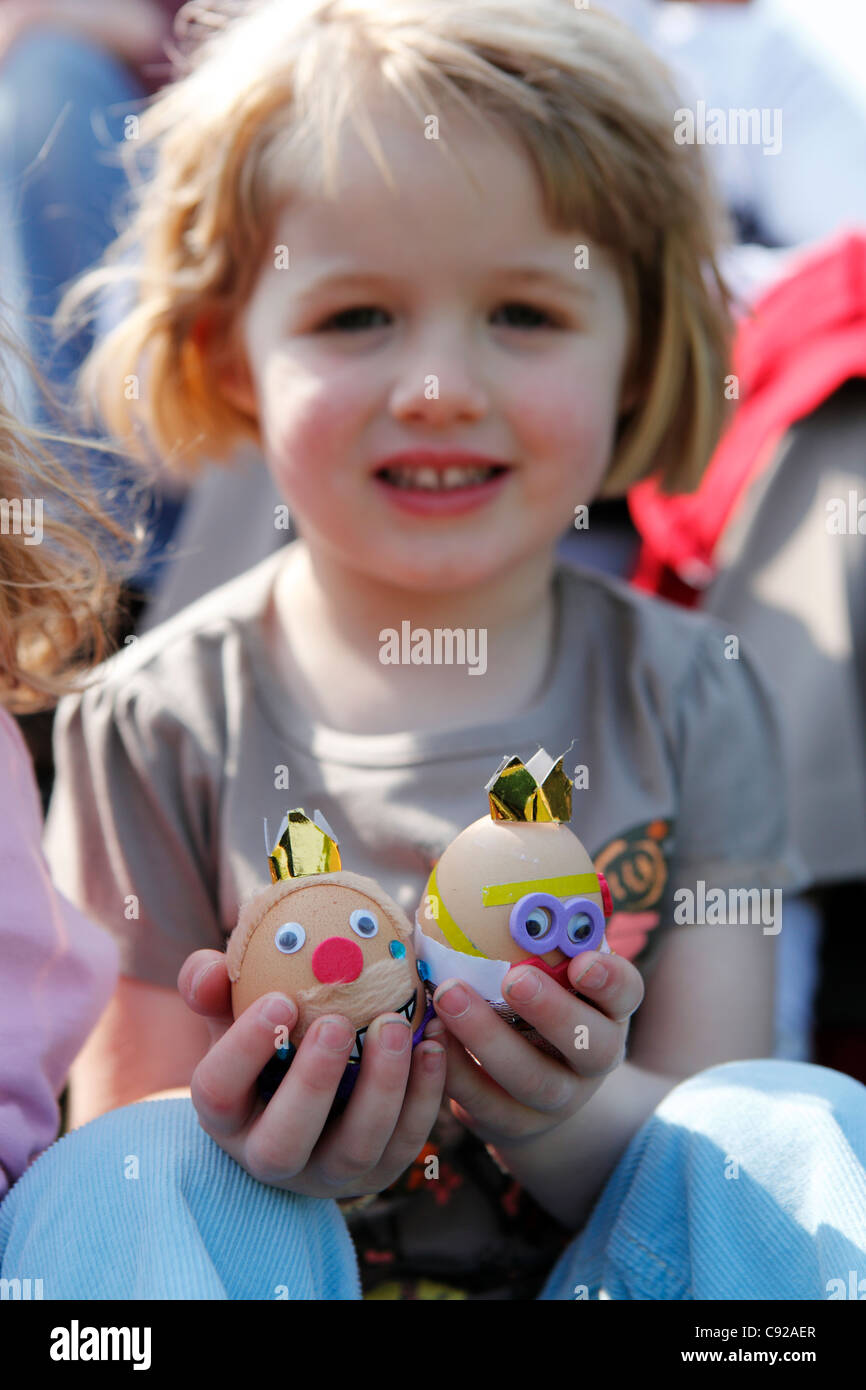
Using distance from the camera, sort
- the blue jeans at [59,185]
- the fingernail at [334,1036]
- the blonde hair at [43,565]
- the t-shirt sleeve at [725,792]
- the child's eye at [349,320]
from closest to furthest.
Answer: the fingernail at [334,1036] → the blonde hair at [43,565] → the child's eye at [349,320] → the t-shirt sleeve at [725,792] → the blue jeans at [59,185]

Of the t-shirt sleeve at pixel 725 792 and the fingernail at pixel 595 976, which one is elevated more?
the t-shirt sleeve at pixel 725 792

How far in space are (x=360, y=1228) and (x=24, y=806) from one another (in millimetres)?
525

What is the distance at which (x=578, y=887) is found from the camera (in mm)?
937

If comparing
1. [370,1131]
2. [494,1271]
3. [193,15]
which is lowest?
[494,1271]

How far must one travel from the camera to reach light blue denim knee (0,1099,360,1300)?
84cm

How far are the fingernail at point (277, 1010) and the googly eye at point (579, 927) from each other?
0.20 metres

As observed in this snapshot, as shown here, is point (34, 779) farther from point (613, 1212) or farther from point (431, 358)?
point (613, 1212)

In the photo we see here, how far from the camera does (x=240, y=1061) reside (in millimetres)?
855

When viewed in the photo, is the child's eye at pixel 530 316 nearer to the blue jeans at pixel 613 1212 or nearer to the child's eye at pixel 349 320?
the child's eye at pixel 349 320

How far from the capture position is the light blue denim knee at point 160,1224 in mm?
842

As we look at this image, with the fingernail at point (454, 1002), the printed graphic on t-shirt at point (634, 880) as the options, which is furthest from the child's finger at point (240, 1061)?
the printed graphic on t-shirt at point (634, 880)

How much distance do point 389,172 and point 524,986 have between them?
2.63 feet
